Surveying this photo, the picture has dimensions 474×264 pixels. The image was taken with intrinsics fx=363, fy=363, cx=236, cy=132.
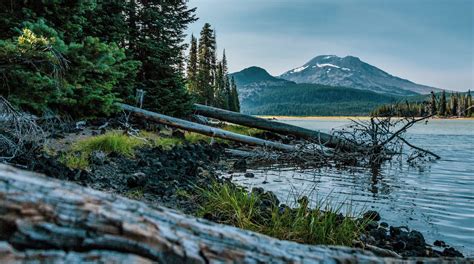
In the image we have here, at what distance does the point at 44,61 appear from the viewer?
700 centimetres

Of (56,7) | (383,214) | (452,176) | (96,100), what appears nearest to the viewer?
(383,214)

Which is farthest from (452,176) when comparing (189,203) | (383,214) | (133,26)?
(133,26)

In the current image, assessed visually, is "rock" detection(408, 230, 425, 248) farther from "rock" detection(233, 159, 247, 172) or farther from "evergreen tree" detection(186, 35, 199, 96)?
"evergreen tree" detection(186, 35, 199, 96)

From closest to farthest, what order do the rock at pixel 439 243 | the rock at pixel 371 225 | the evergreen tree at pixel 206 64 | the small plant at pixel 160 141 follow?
the rock at pixel 439 243
the rock at pixel 371 225
the small plant at pixel 160 141
the evergreen tree at pixel 206 64

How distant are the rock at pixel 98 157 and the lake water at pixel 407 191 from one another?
3.32 metres

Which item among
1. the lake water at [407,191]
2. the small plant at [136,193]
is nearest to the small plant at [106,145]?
the small plant at [136,193]

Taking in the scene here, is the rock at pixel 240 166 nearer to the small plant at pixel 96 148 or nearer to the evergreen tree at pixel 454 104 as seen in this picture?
the small plant at pixel 96 148

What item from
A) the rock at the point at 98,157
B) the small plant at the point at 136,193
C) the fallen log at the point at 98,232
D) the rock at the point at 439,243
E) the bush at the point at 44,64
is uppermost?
the bush at the point at 44,64

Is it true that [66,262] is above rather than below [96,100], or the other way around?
below

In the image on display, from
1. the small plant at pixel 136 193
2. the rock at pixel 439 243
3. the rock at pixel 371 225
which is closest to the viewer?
the rock at pixel 439 243

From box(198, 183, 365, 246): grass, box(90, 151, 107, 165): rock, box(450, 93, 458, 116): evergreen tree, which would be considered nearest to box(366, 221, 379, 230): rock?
box(198, 183, 365, 246): grass

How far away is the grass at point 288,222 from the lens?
424 centimetres

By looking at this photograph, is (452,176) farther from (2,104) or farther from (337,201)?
(2,104)

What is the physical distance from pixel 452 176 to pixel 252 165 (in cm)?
613
